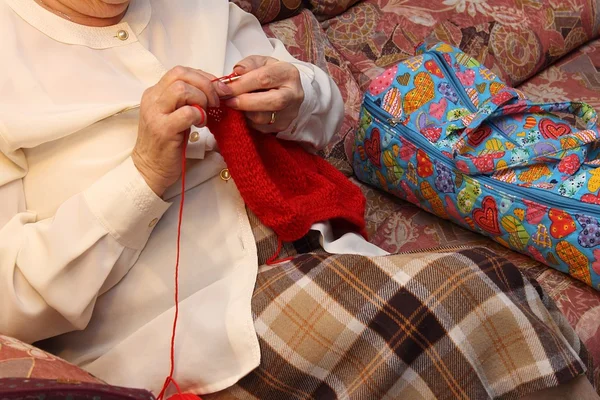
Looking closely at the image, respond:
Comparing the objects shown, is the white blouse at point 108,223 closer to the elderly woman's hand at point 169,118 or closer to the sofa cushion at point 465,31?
the elderly woman's hand at point 169,118

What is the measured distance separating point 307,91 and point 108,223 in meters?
0.38

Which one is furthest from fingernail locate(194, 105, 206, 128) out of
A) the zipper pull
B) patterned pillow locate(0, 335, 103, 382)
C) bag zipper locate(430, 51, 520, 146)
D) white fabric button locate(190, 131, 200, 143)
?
bag zipper locate(430, 51, 520, 146)

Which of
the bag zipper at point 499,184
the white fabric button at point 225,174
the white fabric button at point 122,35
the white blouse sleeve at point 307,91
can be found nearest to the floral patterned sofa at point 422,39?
the bag zipper at point 499,184

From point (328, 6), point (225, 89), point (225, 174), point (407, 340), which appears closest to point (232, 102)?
point (225, 89)

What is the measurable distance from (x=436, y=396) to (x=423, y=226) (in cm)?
55

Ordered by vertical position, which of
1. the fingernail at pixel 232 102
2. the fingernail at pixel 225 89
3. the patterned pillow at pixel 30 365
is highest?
the fingernail at pixel 225 89

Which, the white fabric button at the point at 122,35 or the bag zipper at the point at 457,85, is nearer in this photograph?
the white fabric button at the point at 122,35

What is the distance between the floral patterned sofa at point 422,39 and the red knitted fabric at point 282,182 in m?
0.25

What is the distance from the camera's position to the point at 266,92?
3.06ft

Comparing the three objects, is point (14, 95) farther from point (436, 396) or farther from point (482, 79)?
point (482, 79)

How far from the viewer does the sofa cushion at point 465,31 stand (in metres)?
1.69

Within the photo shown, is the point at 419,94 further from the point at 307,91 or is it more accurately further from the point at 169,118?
the point at 169,118

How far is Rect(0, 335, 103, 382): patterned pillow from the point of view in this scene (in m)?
0.69

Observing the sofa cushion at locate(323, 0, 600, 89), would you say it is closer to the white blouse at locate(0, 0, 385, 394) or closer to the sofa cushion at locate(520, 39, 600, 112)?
the sofa cushion at locate(520, 39, 600, 112)
